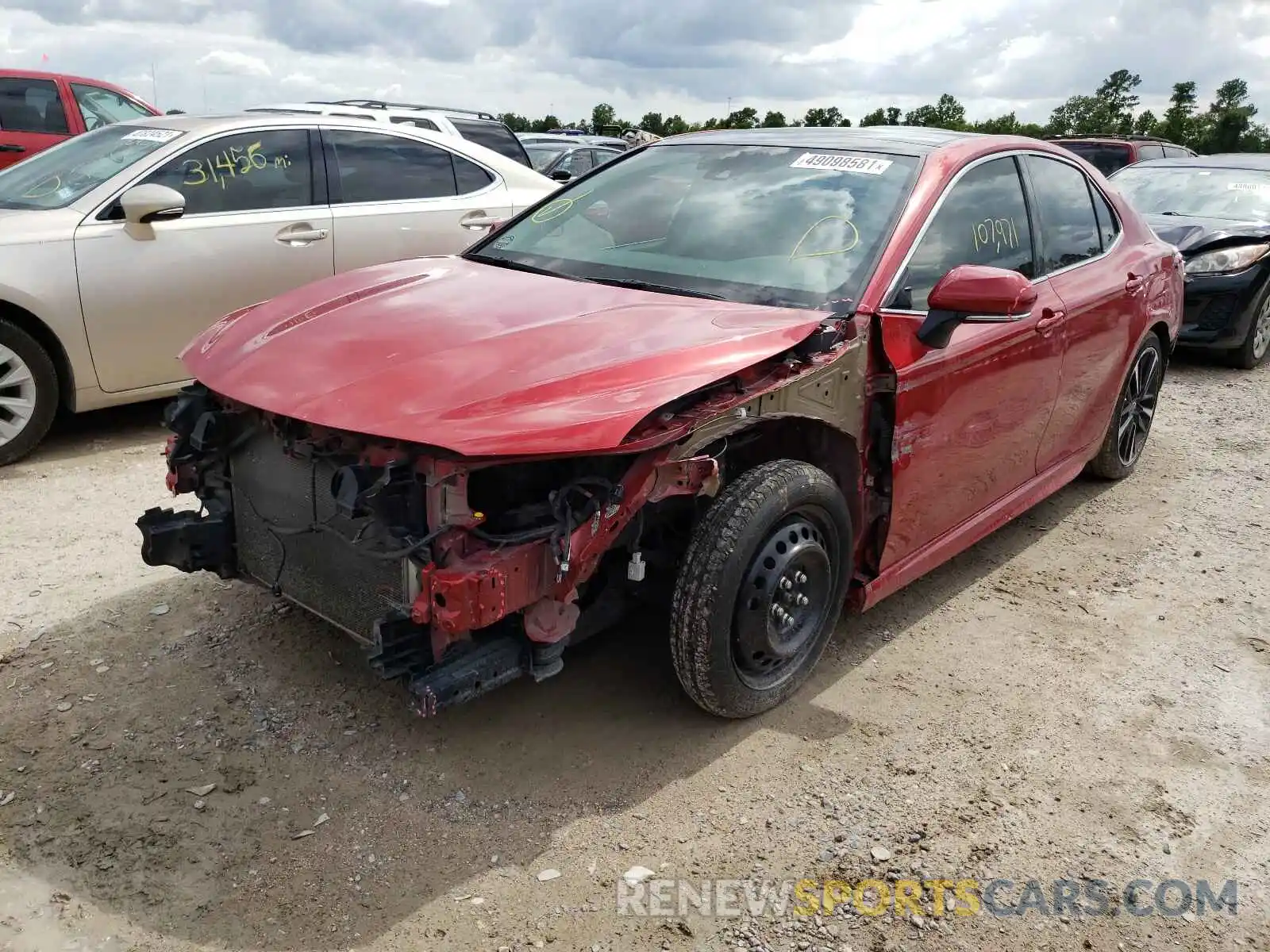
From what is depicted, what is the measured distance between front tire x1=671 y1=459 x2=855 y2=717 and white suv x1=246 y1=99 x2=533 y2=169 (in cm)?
442

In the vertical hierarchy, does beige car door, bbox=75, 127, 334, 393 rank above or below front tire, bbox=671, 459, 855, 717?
above

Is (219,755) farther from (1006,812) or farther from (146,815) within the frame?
(1006,812)

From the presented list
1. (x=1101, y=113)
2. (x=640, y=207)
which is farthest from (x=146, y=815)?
(x=1101, y=113)

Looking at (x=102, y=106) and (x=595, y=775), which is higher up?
(x=102, y=106)

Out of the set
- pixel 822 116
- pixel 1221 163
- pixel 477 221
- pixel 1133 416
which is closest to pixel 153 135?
pixel 477 221

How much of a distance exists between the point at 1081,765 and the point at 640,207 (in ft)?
7.88

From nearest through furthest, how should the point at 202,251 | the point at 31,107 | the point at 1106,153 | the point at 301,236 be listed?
the point at 202,251 → the point at 301,236 → the point at 31,107 → the point at 1106,153

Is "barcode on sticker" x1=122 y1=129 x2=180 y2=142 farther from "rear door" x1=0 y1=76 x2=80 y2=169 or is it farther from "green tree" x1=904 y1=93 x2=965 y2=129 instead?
"green tree" x1=904 y1=93 x2=965 y2=129

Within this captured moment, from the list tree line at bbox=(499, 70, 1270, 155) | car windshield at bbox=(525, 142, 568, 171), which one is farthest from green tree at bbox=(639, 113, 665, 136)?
car windshield at bbox=(525, 142, 568, 171)

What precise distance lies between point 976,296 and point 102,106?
32.9 feet

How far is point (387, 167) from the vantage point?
20.3 ft

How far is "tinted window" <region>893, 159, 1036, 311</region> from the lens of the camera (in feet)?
11.0

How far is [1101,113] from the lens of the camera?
46656 millimetres

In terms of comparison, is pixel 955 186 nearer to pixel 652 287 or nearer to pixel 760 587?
pixel 652 287
